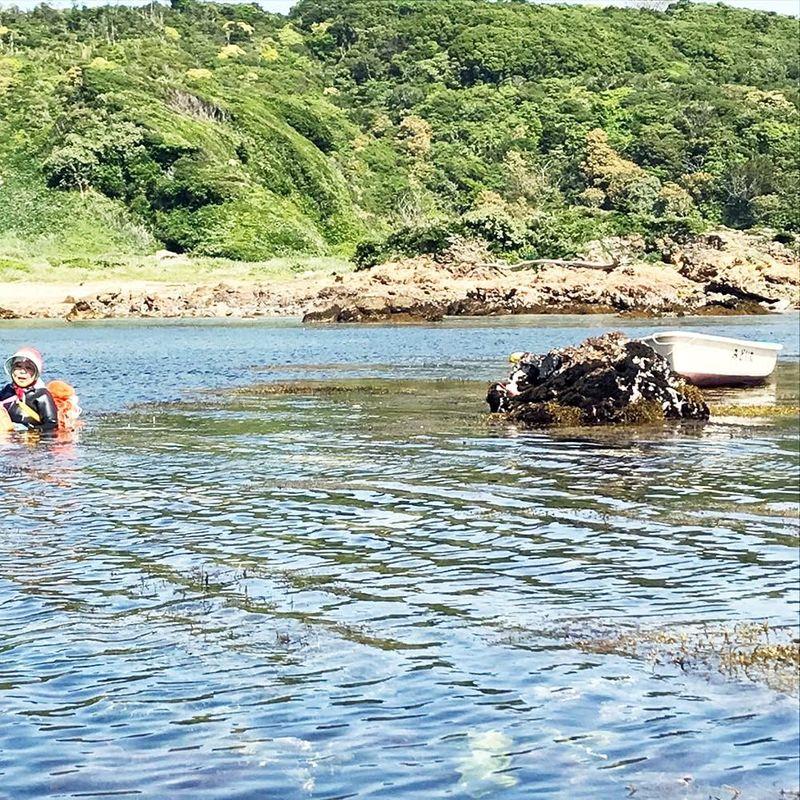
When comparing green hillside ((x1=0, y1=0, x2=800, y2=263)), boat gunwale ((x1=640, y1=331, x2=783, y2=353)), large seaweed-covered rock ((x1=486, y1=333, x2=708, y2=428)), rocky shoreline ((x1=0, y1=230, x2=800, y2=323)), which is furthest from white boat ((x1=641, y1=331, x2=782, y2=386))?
green hillside ((x1=0, y1=0, x2=800, y2=263))

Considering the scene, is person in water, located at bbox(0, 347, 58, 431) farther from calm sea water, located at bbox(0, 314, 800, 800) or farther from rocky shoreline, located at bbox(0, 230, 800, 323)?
rocky shoreline, located at bbox(0, 230, 800, 323)

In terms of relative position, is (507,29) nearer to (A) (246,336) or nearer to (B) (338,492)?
(A) (246,336)

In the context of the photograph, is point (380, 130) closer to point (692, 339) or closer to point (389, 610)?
point (692, 339)

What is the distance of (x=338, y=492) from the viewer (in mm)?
15438

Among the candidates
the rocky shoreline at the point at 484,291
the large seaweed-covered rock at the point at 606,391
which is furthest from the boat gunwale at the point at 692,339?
the rocky shoreline at the point at 484,291

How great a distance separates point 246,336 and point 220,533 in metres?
47.1

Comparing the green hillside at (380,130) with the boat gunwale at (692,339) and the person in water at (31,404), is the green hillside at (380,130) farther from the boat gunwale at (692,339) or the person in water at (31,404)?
the person in water at (31,404)

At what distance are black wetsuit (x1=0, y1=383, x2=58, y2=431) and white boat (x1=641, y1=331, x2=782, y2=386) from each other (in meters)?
12.7

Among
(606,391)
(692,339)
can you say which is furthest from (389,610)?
(692,339)

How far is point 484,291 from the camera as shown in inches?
2975

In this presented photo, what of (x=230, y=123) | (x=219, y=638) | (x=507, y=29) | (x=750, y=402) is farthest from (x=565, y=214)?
(x=219, y=638)

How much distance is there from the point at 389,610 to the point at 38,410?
14.2 meters

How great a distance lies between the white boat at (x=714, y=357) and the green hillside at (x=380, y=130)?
187ft

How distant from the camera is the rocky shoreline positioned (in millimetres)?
72688
